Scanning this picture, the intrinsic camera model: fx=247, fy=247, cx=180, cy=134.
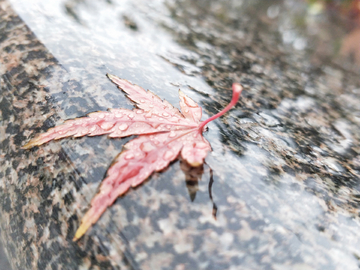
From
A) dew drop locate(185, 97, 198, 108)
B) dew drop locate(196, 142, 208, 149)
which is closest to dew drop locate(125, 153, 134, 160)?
dew drop locate(196, 142, 208, 149)

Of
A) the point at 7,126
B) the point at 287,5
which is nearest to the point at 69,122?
the point at 7,126

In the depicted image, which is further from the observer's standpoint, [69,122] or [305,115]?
[305,115]

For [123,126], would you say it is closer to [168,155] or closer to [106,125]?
[106,125]

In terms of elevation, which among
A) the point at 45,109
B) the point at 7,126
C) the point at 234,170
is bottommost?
the point at 7,126

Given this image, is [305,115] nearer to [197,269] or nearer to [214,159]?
[214,159]

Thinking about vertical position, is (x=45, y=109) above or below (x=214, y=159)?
below

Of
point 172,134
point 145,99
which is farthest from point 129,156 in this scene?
point 145,99

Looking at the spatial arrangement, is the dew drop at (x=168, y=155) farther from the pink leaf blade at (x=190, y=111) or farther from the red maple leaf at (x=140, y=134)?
the pink leaf blade at (x=190, y=111)
